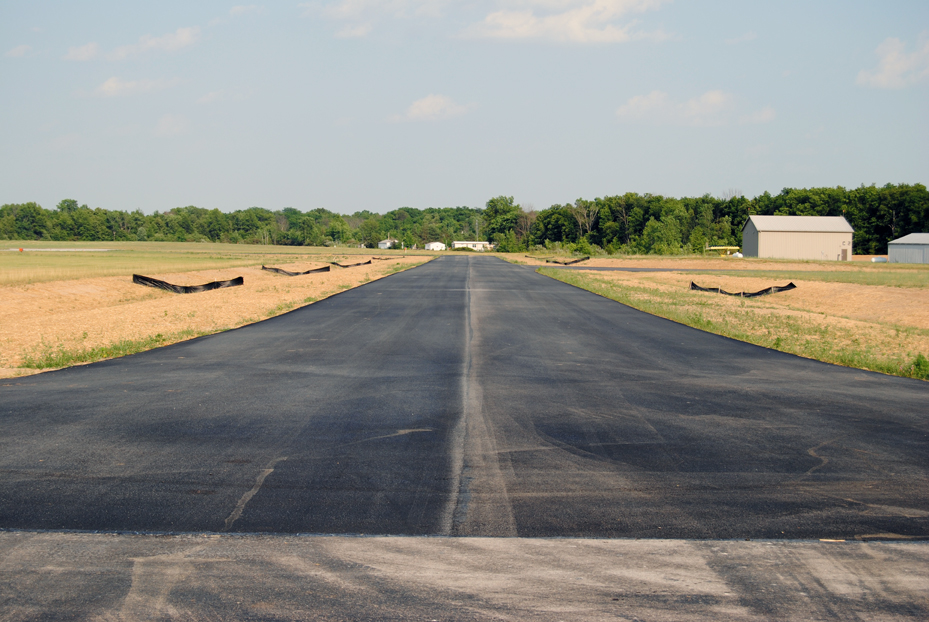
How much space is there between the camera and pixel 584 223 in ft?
431

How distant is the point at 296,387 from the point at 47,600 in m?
5.63

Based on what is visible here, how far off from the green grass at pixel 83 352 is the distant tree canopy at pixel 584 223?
3118 inches

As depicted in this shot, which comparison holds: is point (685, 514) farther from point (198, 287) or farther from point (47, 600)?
point (198, 287)

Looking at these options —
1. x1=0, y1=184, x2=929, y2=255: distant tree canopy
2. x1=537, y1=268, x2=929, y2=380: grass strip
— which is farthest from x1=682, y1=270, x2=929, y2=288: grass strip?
x1=0, y1=184, x2=929, y2=255: distant tree canopy

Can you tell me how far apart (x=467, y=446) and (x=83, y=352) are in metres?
8.98

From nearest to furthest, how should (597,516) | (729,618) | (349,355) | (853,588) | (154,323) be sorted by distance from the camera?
(729,618), (853,588), (597,516), (349,355), (154,323)

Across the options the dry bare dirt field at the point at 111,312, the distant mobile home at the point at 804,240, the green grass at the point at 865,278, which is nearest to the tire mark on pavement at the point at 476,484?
the dry bare dirt field at the point at 111,312

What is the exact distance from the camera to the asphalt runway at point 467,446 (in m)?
4.64

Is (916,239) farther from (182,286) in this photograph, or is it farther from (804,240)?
(182,286)

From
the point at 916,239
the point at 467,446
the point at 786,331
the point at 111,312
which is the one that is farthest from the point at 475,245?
the point at 467,446

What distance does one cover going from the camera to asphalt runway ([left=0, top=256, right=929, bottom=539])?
183 inches

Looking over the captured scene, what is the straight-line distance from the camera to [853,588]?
3670 millimetres

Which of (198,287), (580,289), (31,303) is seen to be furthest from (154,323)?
(580,289)

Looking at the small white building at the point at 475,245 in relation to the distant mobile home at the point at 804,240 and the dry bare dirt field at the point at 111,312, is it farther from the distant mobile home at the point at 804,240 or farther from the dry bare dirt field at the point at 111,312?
the dry bare dirt field at the point at 111,312
